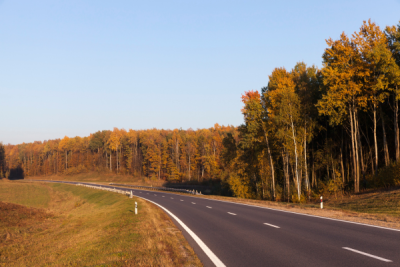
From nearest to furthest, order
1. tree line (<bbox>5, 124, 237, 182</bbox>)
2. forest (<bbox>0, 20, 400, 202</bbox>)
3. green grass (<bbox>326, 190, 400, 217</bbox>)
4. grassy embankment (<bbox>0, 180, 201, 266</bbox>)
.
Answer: grassy embankment (<bbox>0, 180, 201, 266</bbox>) < green grass (<bbox>326, 190, 400, 217</bbox>) < forest (<bbox>0, 20, 400, 202</bbox>) < tree line (<bbox>5, 124, 237, 182</bbox>)

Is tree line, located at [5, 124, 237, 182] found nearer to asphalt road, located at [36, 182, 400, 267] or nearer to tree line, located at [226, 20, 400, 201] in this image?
tree line, located at [226, 20, 400, 201]

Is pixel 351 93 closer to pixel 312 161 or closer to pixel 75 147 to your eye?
pixel 312 161

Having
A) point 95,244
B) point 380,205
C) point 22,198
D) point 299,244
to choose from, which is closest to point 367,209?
point 380,205

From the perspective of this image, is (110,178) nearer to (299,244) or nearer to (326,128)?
(326,128)

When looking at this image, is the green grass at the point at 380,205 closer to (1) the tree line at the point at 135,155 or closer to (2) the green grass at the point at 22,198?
(1) the tree line at the point at 135,155

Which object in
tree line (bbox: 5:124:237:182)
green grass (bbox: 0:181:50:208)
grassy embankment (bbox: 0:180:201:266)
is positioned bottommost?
green grass (bbox: 0:181:50:208)

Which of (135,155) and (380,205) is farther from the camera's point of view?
(135,155)

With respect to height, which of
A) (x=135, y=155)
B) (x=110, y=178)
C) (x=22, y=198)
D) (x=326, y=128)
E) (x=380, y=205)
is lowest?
(x=22, y=198)

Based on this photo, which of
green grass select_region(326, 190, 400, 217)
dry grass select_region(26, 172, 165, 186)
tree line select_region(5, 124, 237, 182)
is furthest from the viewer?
dry grass select_region(26, 172, 165, 186)

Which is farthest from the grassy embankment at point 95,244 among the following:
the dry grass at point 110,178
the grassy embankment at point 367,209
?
the dry grass at point 110,178

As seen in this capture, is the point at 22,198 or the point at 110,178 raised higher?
the point at 110,178

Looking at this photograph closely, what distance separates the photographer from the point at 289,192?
36.1 meters

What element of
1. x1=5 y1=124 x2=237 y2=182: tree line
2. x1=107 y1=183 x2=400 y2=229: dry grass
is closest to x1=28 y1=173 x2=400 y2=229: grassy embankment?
x1=107 y1=183 x2=400 y2=229: dry grass

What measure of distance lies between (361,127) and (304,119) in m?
7.40
